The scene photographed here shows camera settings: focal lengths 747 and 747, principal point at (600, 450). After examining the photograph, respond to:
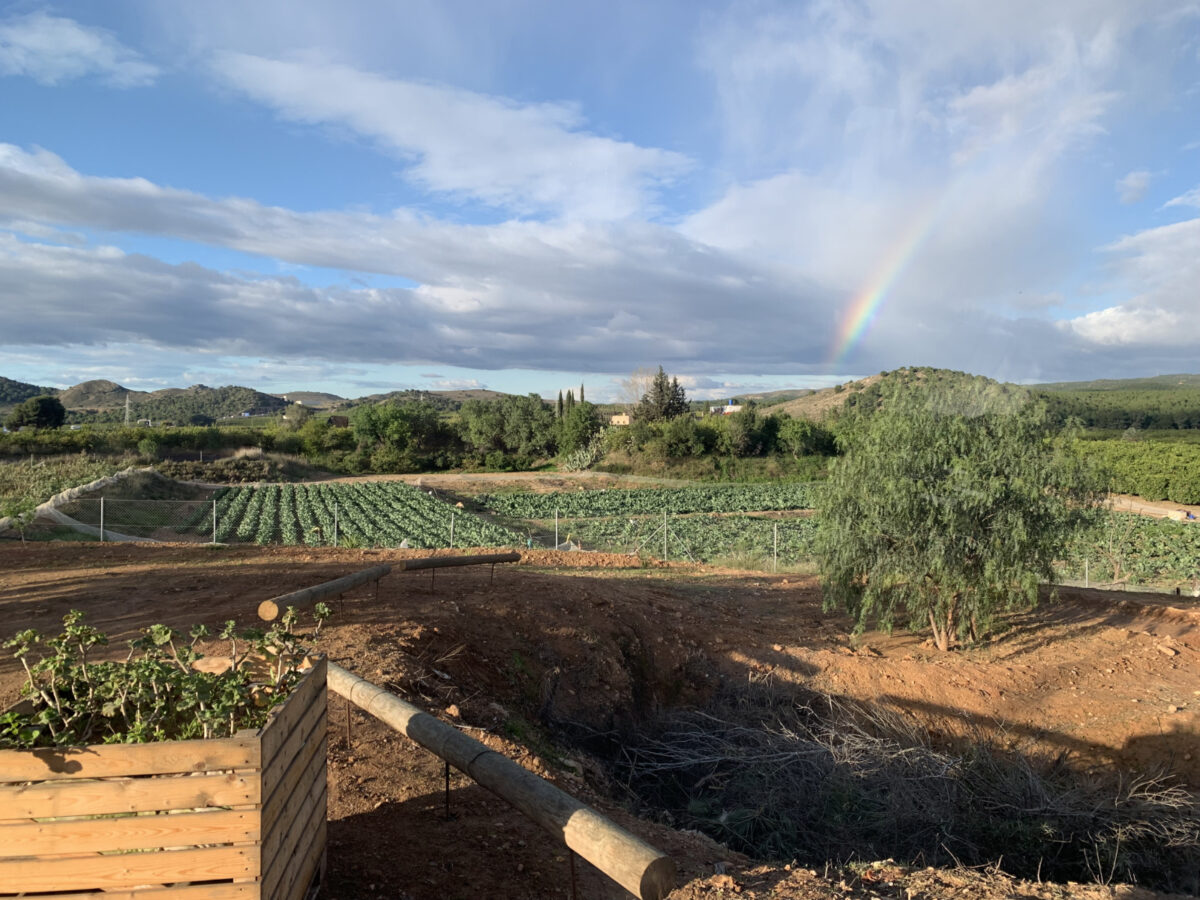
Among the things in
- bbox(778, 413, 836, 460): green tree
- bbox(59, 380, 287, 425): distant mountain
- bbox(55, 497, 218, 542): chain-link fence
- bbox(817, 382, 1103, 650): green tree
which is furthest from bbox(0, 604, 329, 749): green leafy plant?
bbox(59, 380, 287, 425): distant mountain

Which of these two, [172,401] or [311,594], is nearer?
[311,594]

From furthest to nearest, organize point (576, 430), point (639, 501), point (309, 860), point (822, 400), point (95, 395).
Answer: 1. point (95, 395)
2. point (822, 400)
3. point (576, 430)
4. point (639, 501)
5. point (309, 860)

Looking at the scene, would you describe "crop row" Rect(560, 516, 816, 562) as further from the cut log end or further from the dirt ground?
the cut log end

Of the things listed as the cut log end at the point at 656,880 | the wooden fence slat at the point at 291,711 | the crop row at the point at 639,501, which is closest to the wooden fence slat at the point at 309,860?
the wooden fence slat at the point at 291,711

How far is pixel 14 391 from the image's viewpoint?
114062 mm

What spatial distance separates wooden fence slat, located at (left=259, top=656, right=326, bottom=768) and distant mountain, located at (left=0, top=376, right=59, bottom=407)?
4989 inches

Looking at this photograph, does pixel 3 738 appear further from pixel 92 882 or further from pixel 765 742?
pixel 765 742

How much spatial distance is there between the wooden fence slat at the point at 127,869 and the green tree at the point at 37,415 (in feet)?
259

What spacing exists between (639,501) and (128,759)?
1492 inches

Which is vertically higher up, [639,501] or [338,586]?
[338,586]

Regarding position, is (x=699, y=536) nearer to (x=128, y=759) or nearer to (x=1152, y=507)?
(x=128, y=759)

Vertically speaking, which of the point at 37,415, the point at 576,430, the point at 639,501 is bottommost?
the point at 639,501

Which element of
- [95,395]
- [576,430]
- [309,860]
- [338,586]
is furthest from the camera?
[95,395]

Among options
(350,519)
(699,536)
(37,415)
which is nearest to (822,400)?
(699,536)
